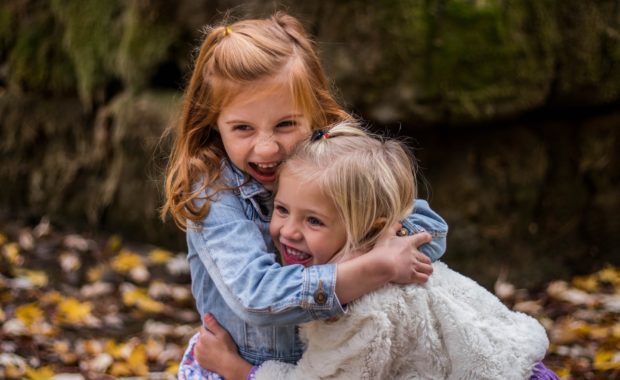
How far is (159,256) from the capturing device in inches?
204

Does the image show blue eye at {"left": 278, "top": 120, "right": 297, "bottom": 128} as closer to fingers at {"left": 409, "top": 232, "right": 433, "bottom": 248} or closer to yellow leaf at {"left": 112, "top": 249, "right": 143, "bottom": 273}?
fingers at {"left": 409, "top": 232, "right": 433, "bottom": 248}

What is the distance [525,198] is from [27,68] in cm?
346

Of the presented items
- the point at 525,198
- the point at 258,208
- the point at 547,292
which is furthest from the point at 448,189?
the point at 258,208

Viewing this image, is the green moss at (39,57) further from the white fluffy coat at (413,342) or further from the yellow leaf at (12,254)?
the white fluffy coat at (413,342)

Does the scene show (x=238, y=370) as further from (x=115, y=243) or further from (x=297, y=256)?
(x=115, y=243)

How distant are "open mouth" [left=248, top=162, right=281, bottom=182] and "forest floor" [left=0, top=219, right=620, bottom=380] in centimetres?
186

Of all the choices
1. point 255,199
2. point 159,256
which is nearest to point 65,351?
point 159,256

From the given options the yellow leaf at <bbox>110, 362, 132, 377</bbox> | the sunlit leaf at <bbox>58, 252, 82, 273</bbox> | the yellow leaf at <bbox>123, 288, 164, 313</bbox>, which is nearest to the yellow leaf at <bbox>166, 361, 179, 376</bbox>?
the yellow leaf at <bbox>110, 362, 132, 377</bbox>

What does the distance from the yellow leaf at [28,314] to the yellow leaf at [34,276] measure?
0.38m

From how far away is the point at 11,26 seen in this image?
597cm

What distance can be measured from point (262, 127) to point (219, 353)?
630mm

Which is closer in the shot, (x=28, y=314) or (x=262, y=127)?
(x=262, y=127)

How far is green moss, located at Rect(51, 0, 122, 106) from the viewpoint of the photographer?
217 inches

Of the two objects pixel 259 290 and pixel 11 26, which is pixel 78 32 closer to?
pixel 11 26
